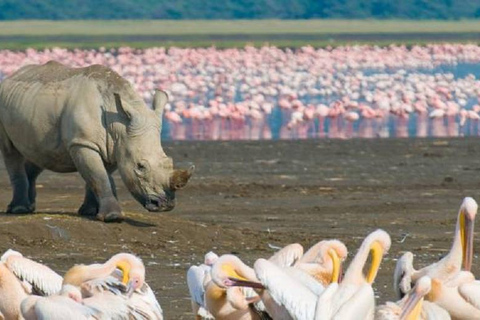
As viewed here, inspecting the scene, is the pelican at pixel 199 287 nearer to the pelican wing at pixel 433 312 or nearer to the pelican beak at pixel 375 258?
the pelican beak at pixel 375 258

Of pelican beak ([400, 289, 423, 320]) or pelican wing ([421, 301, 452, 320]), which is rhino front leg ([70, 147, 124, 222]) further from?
pelican beak ([400, 289, 423, 320])

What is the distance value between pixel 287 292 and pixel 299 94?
3023cm

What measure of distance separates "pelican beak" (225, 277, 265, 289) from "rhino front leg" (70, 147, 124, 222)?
540 centimetres

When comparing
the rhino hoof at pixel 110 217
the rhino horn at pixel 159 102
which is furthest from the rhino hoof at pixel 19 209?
the rhino horn at pixel 159 102

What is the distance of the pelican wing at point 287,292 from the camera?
9617 mm

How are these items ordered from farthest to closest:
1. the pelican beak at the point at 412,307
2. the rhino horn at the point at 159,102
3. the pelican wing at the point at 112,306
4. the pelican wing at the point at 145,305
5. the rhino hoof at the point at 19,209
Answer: the rhino hoof at the point at 19,209, the rhino horn at the point at 159,102, the pelican wing at the point at 145,305, the pelican wing at the point at 112,306, the pelican beak at the point at 412,307

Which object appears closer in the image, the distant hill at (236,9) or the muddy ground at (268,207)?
the muddy ground at (268,207)

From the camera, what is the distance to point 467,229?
38.2 ft

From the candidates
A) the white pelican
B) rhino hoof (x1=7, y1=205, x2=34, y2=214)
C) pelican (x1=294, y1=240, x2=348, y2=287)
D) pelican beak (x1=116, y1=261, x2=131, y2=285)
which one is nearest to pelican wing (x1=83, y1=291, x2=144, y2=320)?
pelican beak (x1=116, y1=261, x2=131, y2=285)

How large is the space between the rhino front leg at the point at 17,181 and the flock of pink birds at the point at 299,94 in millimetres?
10206

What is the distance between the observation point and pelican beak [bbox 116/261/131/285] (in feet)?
34.4

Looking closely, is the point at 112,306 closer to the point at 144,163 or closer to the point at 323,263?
the point at 323,263

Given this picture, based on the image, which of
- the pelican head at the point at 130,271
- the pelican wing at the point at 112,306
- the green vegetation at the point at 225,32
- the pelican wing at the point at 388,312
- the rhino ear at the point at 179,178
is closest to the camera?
the pelican wing at the point at 388,312

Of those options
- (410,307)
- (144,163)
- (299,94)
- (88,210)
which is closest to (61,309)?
(410,307)
